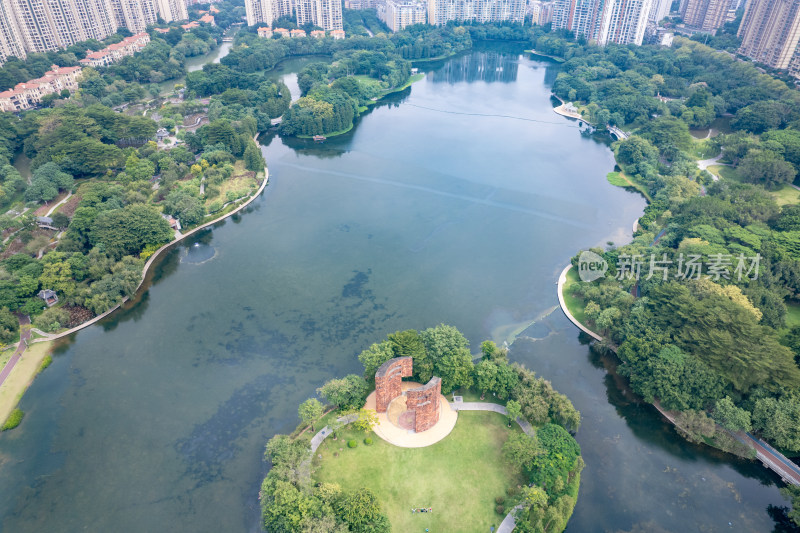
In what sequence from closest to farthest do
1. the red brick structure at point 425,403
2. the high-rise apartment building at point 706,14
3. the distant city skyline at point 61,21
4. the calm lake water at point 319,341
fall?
the calm lake water at point 319,341, the red brick structure at point 425,403, the distant city skyline at point 61,21, the high-rise apartment building at point 706,14

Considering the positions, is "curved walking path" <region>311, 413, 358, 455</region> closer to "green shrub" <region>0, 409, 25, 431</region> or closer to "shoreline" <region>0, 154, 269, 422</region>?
"green shrub" <region>0, 409, 25, 431</region>

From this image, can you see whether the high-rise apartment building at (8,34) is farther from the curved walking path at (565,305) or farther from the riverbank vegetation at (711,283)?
the riverbank vegetation at (711,283)

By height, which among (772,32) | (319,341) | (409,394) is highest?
(772,32)

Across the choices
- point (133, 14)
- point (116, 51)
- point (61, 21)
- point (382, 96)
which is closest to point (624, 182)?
point (382, 96)

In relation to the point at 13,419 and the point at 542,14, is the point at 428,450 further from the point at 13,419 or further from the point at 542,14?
the point at 542,14

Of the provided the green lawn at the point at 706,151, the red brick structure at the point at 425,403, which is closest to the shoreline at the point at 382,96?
the green lawn at the point at 706,151

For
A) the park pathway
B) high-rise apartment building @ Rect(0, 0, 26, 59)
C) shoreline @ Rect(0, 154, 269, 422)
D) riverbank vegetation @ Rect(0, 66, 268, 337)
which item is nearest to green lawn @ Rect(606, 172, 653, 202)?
the park pathway

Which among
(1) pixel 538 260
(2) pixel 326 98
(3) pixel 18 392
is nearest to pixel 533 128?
(2) pixel 326 98
